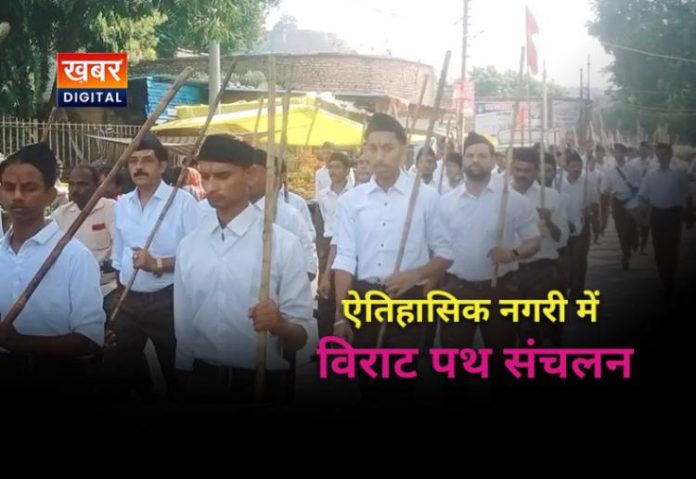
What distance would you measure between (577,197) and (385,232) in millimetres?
743

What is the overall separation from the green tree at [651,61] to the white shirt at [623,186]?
34cm

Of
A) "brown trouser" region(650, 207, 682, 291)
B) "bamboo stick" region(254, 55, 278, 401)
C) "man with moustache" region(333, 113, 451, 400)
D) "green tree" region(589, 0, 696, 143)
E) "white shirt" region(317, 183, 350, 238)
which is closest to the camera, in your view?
"bamboo stick" region(254, 55, 278, 401)

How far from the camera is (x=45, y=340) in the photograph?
260 centimetres

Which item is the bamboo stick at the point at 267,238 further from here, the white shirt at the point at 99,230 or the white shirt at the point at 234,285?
the white shirt at the point at 99,230

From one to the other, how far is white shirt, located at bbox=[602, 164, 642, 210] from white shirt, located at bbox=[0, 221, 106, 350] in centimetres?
174

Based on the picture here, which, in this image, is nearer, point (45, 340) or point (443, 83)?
point (45, 340)

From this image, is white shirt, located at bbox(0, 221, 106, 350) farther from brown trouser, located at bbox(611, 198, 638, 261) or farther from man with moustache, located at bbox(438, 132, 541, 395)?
brown trouser, located at bbox(611, 198, 638, 261)

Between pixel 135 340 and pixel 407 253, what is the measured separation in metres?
1.09

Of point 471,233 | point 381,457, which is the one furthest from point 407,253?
point 381,457

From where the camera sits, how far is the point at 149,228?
313 centimetres

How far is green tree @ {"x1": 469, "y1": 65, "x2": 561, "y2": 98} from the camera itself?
287cm

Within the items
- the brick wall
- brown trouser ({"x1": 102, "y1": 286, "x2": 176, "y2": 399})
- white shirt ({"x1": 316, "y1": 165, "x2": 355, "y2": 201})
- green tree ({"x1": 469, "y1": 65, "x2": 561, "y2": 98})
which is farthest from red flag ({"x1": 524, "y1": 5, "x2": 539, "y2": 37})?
brown trouser ({"x1": 102, "y1": 286, "x2": 176, "y2": 399})

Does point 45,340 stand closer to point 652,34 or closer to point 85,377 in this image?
point 85,377

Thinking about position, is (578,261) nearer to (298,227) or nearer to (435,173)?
(435,173)
